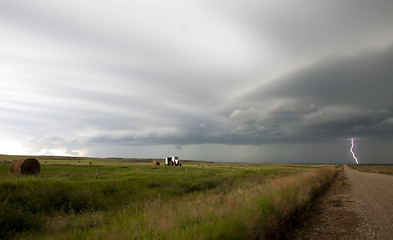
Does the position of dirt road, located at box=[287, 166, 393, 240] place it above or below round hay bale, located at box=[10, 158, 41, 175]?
below

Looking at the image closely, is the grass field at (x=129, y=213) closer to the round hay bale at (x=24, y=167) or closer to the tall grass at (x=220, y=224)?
the tall grass at (x=220, y=224)

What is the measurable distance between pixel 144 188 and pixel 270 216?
14.3 meters

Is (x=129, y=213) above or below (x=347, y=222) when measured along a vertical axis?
below

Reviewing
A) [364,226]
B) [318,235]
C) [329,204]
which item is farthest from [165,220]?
[329,204]

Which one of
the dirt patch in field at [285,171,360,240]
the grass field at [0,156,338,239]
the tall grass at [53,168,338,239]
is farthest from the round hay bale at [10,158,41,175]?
the dirt patch in field at [285,171,360,240]

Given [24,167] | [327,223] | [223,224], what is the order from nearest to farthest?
[223,224]
[327,223]
[24,167]

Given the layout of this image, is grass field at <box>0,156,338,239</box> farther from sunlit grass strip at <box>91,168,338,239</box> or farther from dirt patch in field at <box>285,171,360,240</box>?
dirt patch in field at <box>285,171,360,240</box>

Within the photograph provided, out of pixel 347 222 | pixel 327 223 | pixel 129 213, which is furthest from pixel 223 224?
pixel 129 213

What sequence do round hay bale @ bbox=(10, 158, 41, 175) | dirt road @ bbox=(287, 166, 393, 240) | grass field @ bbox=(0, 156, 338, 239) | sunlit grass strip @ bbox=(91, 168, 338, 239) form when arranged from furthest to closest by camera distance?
round hay bale @ bbox=(10, 158, 41, 175)
dirt road @ bbox=(287, 166, 393, 240)
grass field @ bbox=(0, 156, 338, 239)
sunlit grass strip @ bbox=(91, 168, 338, 239)

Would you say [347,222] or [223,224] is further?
[347,222]

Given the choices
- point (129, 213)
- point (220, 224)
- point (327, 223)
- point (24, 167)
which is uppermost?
point (24, 167)

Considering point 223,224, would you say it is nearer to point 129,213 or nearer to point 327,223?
point 327,223

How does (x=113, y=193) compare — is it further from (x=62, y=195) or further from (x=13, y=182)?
(x=13, y=182)

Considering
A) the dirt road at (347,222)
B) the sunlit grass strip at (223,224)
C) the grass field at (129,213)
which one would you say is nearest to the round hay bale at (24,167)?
the grass field at (129,213)
